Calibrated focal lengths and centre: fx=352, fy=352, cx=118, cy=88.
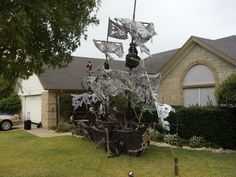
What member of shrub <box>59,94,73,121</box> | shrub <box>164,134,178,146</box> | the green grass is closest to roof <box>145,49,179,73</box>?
shrub <box>59,94,73,121</box>

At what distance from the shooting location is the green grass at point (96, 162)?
396 inches

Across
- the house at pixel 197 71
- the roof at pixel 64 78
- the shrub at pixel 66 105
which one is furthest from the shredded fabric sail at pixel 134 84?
the shrub at pixel 66 105

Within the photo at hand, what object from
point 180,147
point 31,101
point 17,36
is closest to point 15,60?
point 17,36

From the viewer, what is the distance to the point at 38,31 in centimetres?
720

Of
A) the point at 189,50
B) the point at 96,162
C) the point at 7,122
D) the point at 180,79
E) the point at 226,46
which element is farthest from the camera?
the point at 7,122

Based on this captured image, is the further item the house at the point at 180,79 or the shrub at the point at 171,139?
the house at the point at 180,79

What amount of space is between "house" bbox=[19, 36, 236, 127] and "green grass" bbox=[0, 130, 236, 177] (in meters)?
2.81

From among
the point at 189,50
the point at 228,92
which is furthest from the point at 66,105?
the point at 228,92

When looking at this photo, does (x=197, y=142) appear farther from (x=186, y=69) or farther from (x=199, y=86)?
(x=186, y=69)

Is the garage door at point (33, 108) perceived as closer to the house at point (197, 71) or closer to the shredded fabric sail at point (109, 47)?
the house at point (197, 71)

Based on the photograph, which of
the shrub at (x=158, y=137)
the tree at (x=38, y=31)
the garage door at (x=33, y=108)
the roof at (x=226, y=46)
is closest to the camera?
the tree at (x=38, y=31)

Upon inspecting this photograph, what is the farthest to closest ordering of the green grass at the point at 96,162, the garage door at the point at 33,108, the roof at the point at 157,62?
the garage door at the point at 33,108, the roof at the point at 157,62, the green grass at the point at 96,162

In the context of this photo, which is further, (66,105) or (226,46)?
(66,105)

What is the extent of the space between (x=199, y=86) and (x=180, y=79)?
1590mm
